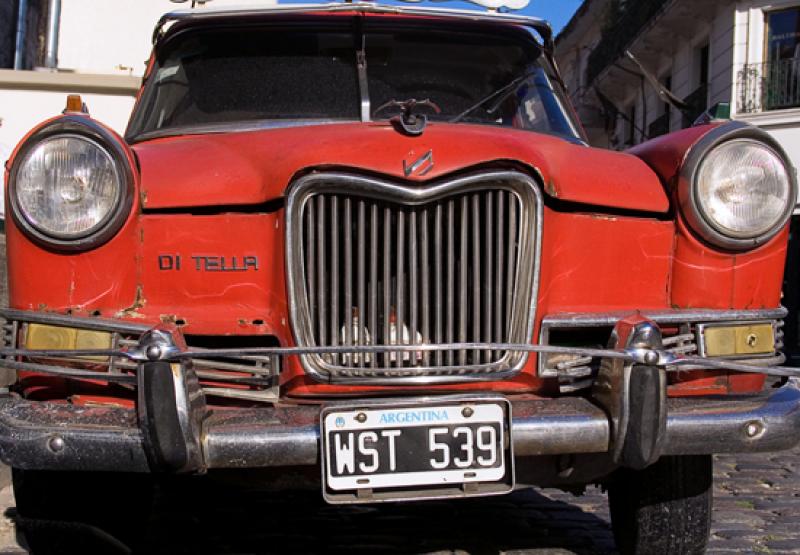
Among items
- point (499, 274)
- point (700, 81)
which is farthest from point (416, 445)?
point (700, 81)

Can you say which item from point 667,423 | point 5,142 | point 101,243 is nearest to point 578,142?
point 667,423

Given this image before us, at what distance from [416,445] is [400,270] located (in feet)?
1.63

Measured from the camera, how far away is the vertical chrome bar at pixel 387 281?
2.90 m

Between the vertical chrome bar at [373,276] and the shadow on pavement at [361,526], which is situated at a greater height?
the vertical chrome bar at [373,276]

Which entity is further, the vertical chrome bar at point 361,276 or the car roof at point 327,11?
the car roof at point 327,11

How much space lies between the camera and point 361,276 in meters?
2.91

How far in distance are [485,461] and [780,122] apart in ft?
50.2

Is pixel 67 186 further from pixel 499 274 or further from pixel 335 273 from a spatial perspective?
pixel 499 274

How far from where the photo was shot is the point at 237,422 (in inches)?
107

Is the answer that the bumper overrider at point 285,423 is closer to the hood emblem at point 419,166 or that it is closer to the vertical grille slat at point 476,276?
the vertical grille slat at point 476,276

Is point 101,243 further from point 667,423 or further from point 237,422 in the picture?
point 667,423

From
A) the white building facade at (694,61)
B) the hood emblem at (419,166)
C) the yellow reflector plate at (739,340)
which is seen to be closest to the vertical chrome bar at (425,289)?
the hood emblem at (419,166)

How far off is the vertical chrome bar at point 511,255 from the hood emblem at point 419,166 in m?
0.25

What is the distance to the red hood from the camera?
2.93m
